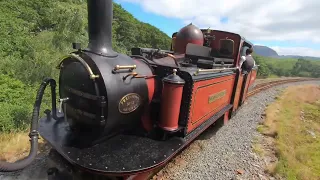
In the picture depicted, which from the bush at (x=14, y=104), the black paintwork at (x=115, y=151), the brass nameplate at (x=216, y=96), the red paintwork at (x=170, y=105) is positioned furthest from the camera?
the bush at (x=14, y=104)

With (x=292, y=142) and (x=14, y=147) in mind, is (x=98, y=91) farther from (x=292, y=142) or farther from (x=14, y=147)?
(x=292, y=142)

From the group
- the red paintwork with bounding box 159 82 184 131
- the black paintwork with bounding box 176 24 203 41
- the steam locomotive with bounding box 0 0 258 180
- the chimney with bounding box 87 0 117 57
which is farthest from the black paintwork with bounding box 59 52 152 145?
the black paintwork with bounding box 176 24 203 41

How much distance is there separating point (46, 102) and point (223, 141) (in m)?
6.37

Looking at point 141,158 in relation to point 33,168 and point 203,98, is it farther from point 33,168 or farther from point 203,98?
point 33,168

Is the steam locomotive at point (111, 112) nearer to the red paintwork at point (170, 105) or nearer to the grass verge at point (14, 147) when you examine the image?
the red paintwork at point (170, 105)

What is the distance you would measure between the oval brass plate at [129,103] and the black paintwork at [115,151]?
54 cm

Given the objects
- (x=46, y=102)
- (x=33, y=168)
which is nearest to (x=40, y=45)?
(x=46, y=102)

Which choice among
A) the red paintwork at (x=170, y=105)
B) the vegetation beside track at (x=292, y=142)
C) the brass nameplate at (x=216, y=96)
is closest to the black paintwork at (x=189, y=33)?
the brass nameplate at (x=216, y=96)

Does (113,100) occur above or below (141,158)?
above

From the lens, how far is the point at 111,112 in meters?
3.21

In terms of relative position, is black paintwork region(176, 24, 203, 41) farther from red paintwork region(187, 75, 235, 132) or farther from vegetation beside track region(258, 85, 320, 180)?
vegetation beside track region(258, 85, 320, 180)

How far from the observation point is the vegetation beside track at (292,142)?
489cm

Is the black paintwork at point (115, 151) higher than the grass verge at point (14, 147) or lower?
higher

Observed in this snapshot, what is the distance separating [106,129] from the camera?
3.35 metres
